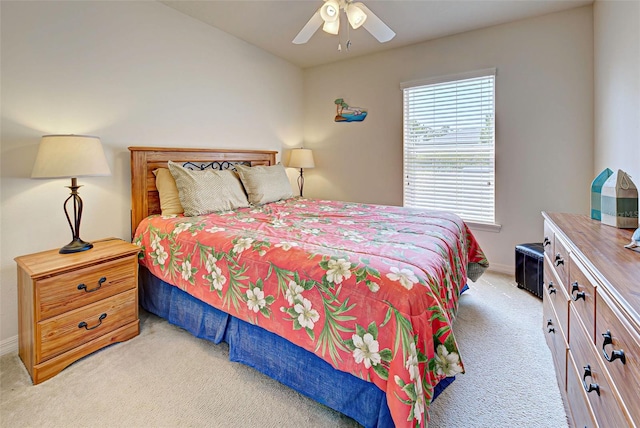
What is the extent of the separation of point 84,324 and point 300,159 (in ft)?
9.76

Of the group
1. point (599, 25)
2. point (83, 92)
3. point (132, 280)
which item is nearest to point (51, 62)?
point (83, 92)

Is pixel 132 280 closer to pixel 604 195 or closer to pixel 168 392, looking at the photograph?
pixel 168 392

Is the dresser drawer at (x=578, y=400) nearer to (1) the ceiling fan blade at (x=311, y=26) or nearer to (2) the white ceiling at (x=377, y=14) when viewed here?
(1) the ceiling fan blade at (x=311, y=26)

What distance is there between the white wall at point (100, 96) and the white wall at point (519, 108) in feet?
5.83

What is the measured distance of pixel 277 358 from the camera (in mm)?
1660

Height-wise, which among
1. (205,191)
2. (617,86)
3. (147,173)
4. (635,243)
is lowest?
(635,243)

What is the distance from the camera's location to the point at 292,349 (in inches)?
62.7

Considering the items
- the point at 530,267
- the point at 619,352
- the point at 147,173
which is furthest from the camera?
the point at 530,267

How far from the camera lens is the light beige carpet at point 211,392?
1.47m

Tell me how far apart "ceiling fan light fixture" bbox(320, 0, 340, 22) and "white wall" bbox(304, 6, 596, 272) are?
77.9 inches

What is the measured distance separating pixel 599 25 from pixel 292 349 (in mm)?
3596

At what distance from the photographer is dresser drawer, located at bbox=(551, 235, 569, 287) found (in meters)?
1.42

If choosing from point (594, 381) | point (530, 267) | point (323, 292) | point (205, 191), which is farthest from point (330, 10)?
point (530, 267)

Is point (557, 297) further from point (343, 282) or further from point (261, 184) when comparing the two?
point (261, 184)
